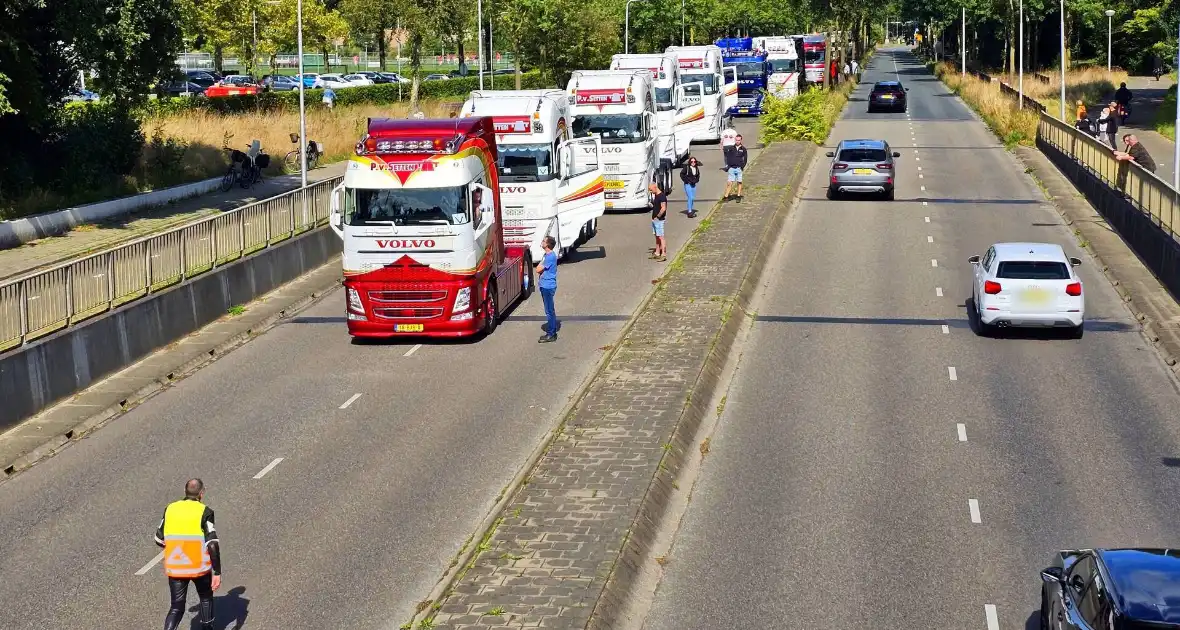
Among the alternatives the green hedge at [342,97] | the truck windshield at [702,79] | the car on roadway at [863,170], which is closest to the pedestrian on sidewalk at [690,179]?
the car on roadway at [863,170]

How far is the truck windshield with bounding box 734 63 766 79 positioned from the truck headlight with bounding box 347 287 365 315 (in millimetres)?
49822

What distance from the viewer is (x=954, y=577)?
13.6 meters

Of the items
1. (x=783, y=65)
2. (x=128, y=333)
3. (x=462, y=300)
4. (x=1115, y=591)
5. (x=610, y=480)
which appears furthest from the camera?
(x=783, y=65)

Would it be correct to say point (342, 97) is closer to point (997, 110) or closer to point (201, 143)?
point (201, 143)

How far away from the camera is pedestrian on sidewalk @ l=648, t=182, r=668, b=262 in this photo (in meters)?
30.8

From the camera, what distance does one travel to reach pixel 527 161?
29.9 m

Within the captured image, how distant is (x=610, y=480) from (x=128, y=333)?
33.6 feet

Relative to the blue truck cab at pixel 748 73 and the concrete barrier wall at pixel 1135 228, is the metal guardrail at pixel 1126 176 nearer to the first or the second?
the concrete barrier wall at pixel 1135 228

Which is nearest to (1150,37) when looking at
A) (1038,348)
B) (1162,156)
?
(1162,156)

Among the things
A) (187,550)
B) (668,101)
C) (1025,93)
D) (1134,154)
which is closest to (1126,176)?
(1134,154)

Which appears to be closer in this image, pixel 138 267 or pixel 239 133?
pixel 138 267

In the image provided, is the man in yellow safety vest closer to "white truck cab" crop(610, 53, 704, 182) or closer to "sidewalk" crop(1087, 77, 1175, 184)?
"white truck cab" crop(610, 53, 704, 182)

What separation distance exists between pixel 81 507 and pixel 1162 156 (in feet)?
140

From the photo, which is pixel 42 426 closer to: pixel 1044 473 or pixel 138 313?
pixel 138 313
